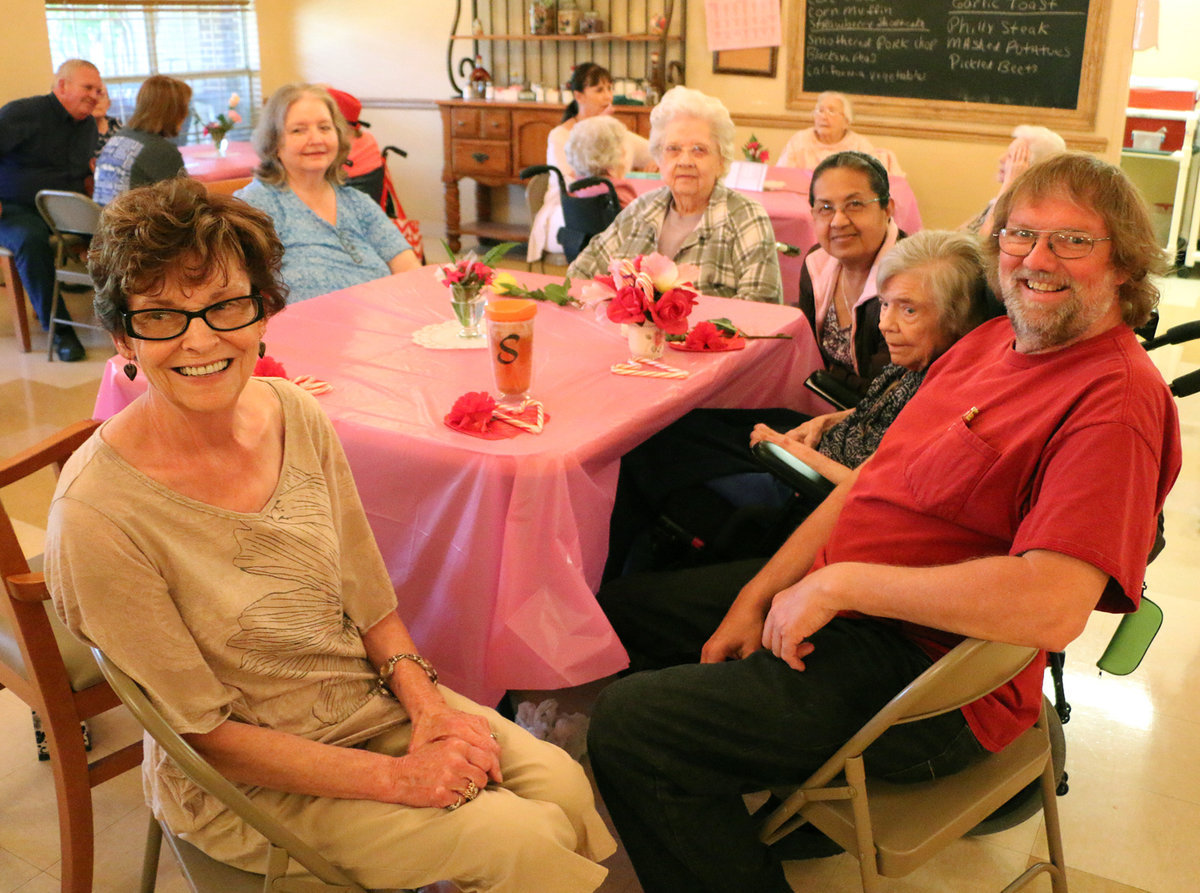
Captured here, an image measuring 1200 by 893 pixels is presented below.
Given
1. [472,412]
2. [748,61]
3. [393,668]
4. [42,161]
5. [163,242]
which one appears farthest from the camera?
[748,61]

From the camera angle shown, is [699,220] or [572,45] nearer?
[699,220]

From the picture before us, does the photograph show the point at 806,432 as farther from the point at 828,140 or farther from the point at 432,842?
the point at 828,140

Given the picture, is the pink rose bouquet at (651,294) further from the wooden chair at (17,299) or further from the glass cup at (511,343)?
the wooden chair at (17,299)

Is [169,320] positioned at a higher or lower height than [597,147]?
lower

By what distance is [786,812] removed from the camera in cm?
145

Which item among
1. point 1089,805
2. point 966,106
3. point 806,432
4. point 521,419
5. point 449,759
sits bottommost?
point 1089,805

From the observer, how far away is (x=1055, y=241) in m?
1.45

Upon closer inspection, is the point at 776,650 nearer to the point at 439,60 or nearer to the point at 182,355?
the point at 182,355

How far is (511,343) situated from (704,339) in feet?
1.89

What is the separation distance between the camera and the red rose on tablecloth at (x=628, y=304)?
2.14 metres

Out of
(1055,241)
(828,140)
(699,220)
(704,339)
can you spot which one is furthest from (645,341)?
(828,140)

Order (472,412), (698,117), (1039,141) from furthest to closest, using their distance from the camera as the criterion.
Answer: (1039,141), (698,117), (472,412)

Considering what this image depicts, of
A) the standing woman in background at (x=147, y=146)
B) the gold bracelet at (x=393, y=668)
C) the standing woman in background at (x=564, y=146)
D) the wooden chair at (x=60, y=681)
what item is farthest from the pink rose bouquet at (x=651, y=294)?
the standing woman in background at (x=147, y=146)

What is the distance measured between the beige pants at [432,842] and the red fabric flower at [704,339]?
1.24 metres
